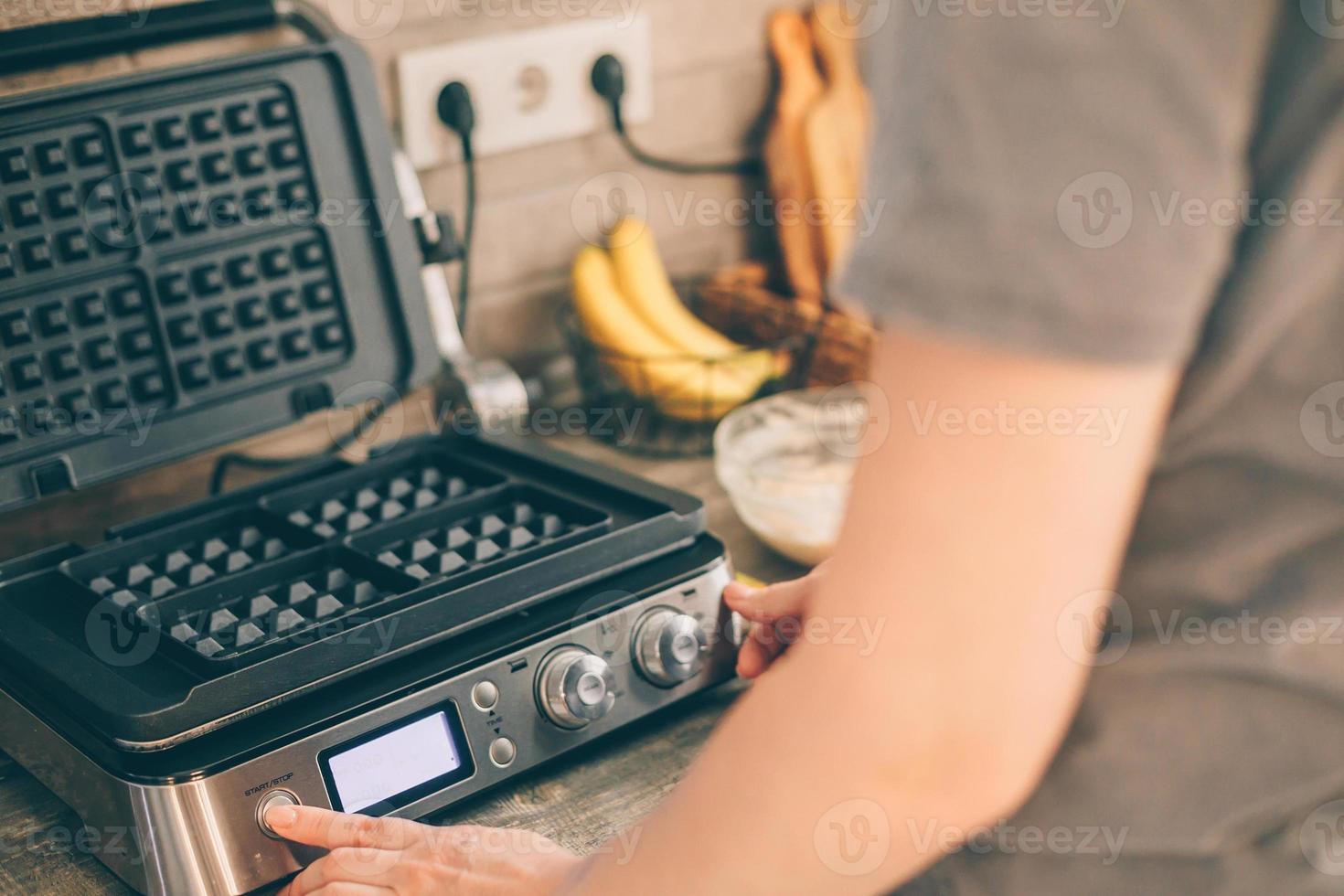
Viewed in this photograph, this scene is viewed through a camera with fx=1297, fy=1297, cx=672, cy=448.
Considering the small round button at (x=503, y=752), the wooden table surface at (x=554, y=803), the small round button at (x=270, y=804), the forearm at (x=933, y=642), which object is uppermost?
the forearm at (x=933, y=642)

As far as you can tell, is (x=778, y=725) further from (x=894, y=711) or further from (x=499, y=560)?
(x=499, y=560)

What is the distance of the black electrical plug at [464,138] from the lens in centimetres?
131

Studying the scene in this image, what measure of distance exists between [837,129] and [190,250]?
797mm

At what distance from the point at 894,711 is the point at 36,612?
0.65m

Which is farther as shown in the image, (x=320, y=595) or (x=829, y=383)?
(x=829, y=383)

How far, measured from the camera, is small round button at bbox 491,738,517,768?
2.62 ft

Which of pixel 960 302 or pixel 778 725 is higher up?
pixel 960 302

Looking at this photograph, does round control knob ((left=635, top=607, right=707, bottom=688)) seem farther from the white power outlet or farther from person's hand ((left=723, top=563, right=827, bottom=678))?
the white power outlet

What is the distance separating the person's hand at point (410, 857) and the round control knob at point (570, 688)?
93 millimetres

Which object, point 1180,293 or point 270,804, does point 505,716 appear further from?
point 1180,293

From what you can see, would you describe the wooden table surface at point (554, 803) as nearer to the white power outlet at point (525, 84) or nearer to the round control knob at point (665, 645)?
the round control knob at point (665, 645)

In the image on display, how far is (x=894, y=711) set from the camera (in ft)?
1.52

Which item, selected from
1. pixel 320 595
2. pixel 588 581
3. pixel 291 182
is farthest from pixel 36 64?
pixel 588 581

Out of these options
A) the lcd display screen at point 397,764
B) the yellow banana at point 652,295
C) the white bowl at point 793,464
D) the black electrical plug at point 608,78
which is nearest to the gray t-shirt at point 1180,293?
the lcd display screen at point 397,764
